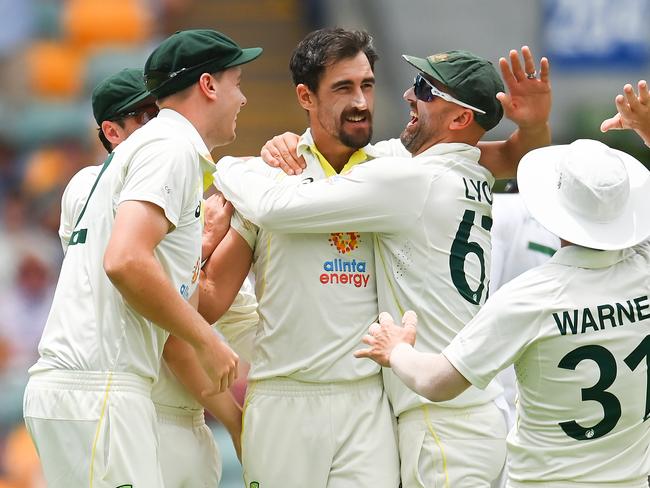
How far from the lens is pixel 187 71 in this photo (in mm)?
4477

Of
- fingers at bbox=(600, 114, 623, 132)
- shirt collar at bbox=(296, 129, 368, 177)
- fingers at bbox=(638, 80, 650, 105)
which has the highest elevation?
fingers at bbox=(638, 80, 650, 105)

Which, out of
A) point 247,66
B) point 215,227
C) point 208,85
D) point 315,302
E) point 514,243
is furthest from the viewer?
point 247,66

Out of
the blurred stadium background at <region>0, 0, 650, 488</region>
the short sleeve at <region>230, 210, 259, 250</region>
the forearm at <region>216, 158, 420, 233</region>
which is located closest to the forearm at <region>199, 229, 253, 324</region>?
the short sleeve at <region>230, 210, 259, 250</region>

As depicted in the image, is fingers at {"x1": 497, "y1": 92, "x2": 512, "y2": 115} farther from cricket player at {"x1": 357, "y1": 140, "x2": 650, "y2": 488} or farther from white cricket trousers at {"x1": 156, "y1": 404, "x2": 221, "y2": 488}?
white cricket trousers at {"x1": 156, "y1": 404, "x2": 221, "y2": 488}

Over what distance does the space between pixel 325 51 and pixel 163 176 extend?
3.76ft

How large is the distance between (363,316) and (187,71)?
1187 mm

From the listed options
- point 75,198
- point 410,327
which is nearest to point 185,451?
point 75,198

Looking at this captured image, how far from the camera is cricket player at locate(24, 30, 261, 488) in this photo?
400 centimetres

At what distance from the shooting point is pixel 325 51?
16.2 ft

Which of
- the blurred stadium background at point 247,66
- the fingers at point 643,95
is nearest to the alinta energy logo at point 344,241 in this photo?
the fingers at point 643,95

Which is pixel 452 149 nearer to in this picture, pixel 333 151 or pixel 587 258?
pixel 333 151

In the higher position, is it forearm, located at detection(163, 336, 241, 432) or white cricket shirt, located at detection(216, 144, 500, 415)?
white cricket shirt, located at detection(216, 144, 500, 415)

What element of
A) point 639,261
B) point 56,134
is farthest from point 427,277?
point 56,134

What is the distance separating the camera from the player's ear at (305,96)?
5023 mm
